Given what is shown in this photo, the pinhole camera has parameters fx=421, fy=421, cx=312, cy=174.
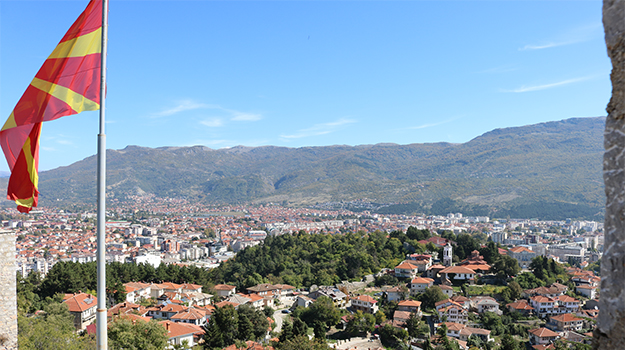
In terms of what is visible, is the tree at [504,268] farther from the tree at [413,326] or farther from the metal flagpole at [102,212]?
the metal flagpole at [102,212]

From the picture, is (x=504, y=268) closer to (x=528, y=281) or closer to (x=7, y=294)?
(x=528, y=281)

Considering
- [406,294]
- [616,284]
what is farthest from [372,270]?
[616,284]

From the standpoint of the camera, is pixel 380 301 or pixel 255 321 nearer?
pixel 255 321

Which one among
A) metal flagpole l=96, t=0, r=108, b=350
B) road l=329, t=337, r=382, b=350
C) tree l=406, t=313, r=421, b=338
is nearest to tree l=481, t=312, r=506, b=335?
tree l=406, t=313, r=421, b=338

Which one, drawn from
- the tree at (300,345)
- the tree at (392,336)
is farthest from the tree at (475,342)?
the tree at (300,345)

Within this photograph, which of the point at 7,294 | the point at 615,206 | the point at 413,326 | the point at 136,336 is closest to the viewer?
the point at 615,206

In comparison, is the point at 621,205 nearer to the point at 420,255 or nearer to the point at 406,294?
the point at 406,294

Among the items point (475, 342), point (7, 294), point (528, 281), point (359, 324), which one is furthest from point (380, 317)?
point (7, 294)
